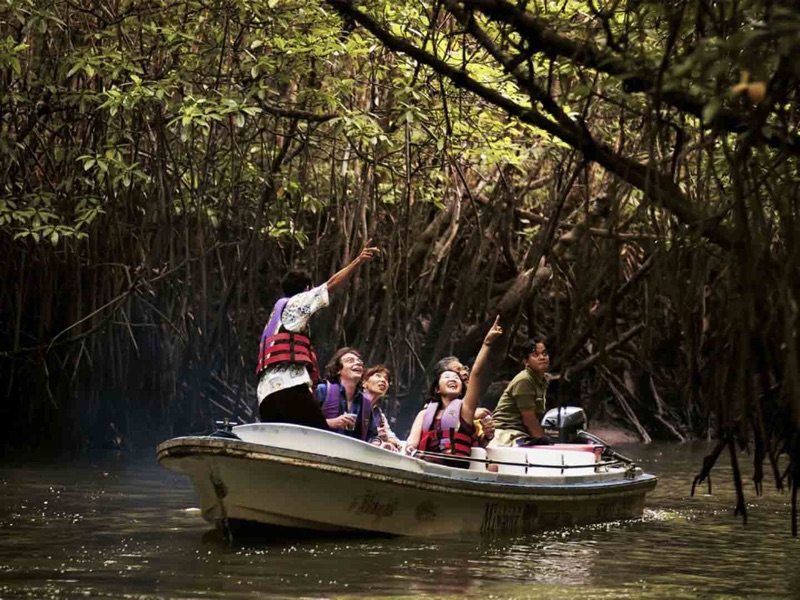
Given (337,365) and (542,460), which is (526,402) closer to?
(542,460)

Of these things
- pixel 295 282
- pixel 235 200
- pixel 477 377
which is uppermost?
pixel 235 200

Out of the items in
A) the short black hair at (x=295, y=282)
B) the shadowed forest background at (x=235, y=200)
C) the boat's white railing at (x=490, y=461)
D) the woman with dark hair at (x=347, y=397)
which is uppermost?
the shadowed forest background at (x=235, y=200)

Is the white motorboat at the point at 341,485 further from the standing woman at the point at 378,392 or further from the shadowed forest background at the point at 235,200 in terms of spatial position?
the shadowed forest background at the point at 235,200

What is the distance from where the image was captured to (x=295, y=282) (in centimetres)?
815

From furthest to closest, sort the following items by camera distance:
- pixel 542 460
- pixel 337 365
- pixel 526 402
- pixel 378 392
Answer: pixel 526 402 < pixel 542 460 < pixel 378 392 < pixel 337 365

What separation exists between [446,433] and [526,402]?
3.98ft

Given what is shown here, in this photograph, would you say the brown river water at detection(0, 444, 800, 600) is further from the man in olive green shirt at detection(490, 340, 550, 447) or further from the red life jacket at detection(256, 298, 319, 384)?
the red life jacket at detection(256, 298, 319, 384)

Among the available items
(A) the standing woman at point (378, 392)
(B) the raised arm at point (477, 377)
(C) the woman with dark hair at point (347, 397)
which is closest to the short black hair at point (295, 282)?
(C) the woman with dark hair at point (347, 397)

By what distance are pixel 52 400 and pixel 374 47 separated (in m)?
4.25

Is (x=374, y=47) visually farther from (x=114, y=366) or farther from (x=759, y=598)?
(x=759, y=598)

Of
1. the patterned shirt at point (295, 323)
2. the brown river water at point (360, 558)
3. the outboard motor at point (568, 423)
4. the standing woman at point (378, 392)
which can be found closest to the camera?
the brown river water at point (360, 558)

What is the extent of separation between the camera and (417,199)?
13.9 metres

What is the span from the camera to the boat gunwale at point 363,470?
7.41 m

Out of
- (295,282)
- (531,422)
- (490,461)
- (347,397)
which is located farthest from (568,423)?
(295,282)
